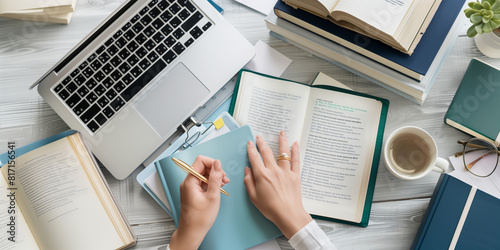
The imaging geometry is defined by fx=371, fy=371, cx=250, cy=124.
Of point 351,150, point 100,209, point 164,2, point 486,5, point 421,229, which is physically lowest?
point 421,229

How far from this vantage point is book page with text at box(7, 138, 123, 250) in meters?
0.81

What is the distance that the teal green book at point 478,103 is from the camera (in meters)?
0.85

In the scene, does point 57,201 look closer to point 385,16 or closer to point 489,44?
point 385,16

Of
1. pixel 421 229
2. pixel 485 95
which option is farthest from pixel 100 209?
pixel 485 95

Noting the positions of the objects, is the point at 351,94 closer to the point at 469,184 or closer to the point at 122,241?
the point at 469,184

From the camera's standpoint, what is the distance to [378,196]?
0.89 meters

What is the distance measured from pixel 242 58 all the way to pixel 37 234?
1.97 ft

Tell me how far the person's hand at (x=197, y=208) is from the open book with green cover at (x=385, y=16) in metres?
0.39

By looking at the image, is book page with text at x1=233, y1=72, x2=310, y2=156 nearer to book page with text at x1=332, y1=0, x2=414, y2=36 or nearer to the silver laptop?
the silver laptop

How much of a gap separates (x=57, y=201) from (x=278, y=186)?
0.49m

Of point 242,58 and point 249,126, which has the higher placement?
point 242,58

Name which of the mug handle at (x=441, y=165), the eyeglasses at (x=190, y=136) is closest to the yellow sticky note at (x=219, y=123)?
the eyeglasses at (x=190, y=136)

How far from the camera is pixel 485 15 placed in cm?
77

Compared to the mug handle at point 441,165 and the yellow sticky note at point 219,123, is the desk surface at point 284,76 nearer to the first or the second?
the mug handle at point 441,165
